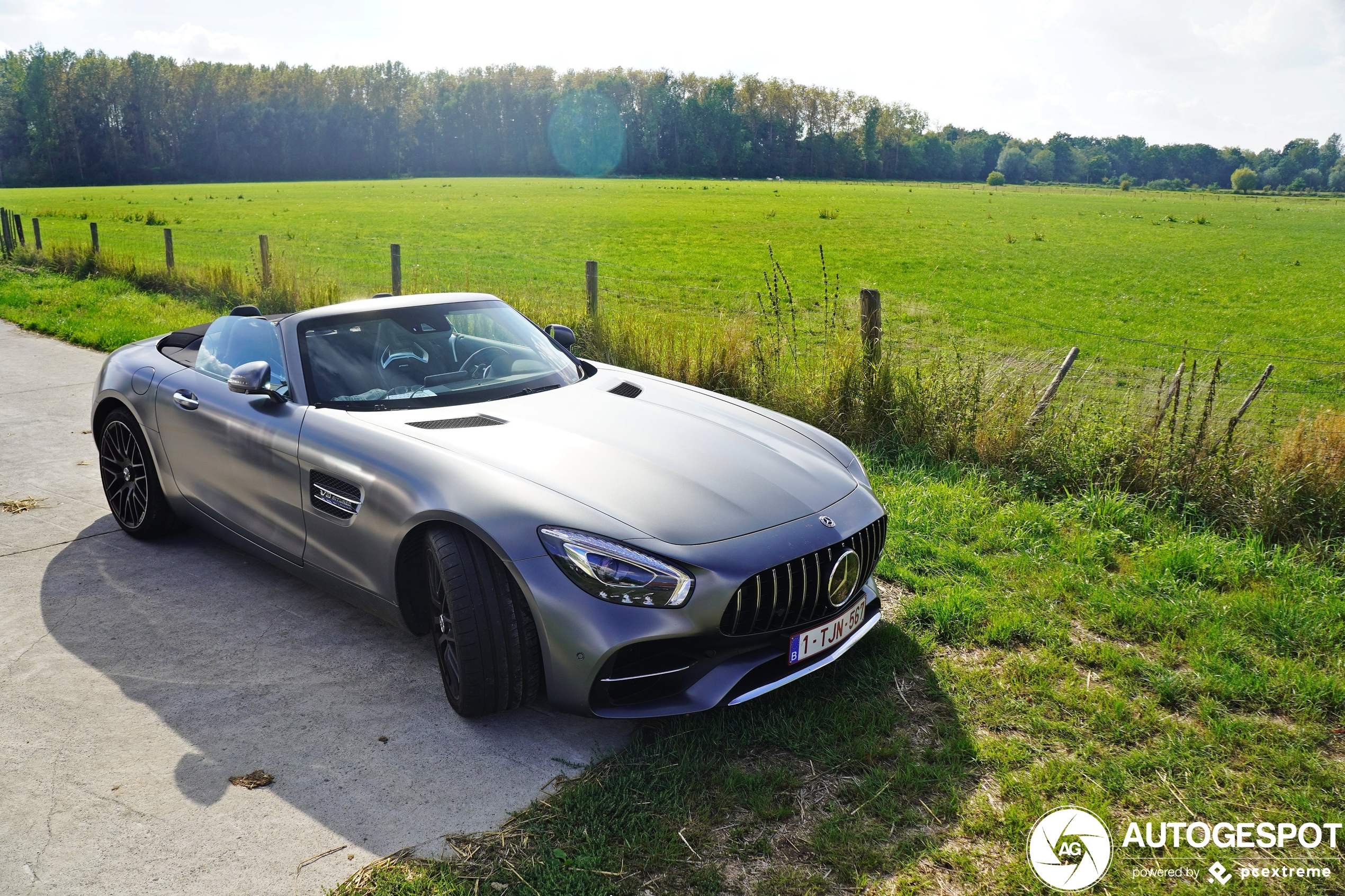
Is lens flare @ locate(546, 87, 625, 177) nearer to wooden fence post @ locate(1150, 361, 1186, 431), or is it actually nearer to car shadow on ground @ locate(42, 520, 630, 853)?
wooden fence post @ locate(1150, 361, 1186, 431)

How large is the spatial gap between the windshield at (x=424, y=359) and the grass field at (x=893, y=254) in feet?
13.7

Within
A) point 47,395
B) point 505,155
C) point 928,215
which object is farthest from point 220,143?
point 47,395

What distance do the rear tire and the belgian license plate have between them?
89 centimetres

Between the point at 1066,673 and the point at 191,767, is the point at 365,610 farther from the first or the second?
the point at 1066,673

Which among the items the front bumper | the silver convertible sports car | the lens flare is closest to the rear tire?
the silver convertible sports car

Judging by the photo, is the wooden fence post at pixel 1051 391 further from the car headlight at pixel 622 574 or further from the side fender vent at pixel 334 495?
the side fender vent at pixel 334 495

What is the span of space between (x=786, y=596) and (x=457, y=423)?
1527 millimetres

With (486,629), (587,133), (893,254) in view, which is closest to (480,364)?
(486,629)

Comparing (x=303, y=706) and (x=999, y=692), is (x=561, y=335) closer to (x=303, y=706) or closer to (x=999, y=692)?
(x=303, y=706)

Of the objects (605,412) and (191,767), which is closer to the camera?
(191,767)

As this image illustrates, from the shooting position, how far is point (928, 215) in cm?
4688

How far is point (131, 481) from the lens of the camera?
4895mm

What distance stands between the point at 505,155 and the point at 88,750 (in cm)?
13591

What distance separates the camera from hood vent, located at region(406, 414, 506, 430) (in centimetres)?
358
